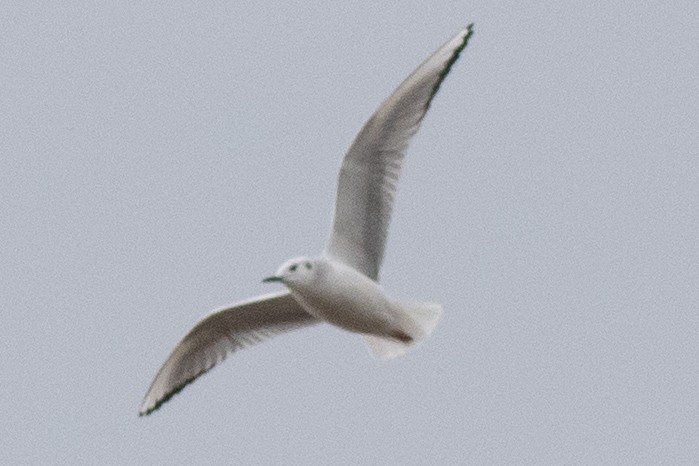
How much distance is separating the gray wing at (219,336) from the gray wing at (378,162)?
63 centimetres

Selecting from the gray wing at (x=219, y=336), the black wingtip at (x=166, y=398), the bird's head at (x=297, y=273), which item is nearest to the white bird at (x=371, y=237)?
the bird's head at (x=297, y=273)

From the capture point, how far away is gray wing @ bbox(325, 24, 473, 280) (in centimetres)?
1004

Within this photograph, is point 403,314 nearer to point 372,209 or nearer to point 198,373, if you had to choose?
point 372,209

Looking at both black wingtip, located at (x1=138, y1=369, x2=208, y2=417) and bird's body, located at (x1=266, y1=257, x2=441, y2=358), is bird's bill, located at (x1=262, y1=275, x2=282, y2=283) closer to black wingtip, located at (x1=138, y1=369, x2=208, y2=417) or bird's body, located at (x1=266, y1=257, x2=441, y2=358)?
bird's body, located at (x1=266, y1=257, x2=441, y2=358)

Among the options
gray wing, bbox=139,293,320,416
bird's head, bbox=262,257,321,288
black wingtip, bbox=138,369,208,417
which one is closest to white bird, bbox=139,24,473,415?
bird's head, bbox=262,257,321,288

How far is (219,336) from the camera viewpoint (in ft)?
36.2

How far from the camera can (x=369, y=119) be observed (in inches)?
395

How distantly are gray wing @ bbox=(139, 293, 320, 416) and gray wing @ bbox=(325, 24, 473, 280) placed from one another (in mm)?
625

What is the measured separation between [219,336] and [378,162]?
1.45 meters

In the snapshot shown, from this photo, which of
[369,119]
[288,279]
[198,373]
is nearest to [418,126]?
[369,119]

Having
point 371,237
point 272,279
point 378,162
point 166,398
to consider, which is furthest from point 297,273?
point 166,398

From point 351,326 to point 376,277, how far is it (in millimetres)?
302

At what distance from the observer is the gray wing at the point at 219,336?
1083cm

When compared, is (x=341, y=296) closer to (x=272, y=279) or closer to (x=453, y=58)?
(x=272, y=279)
